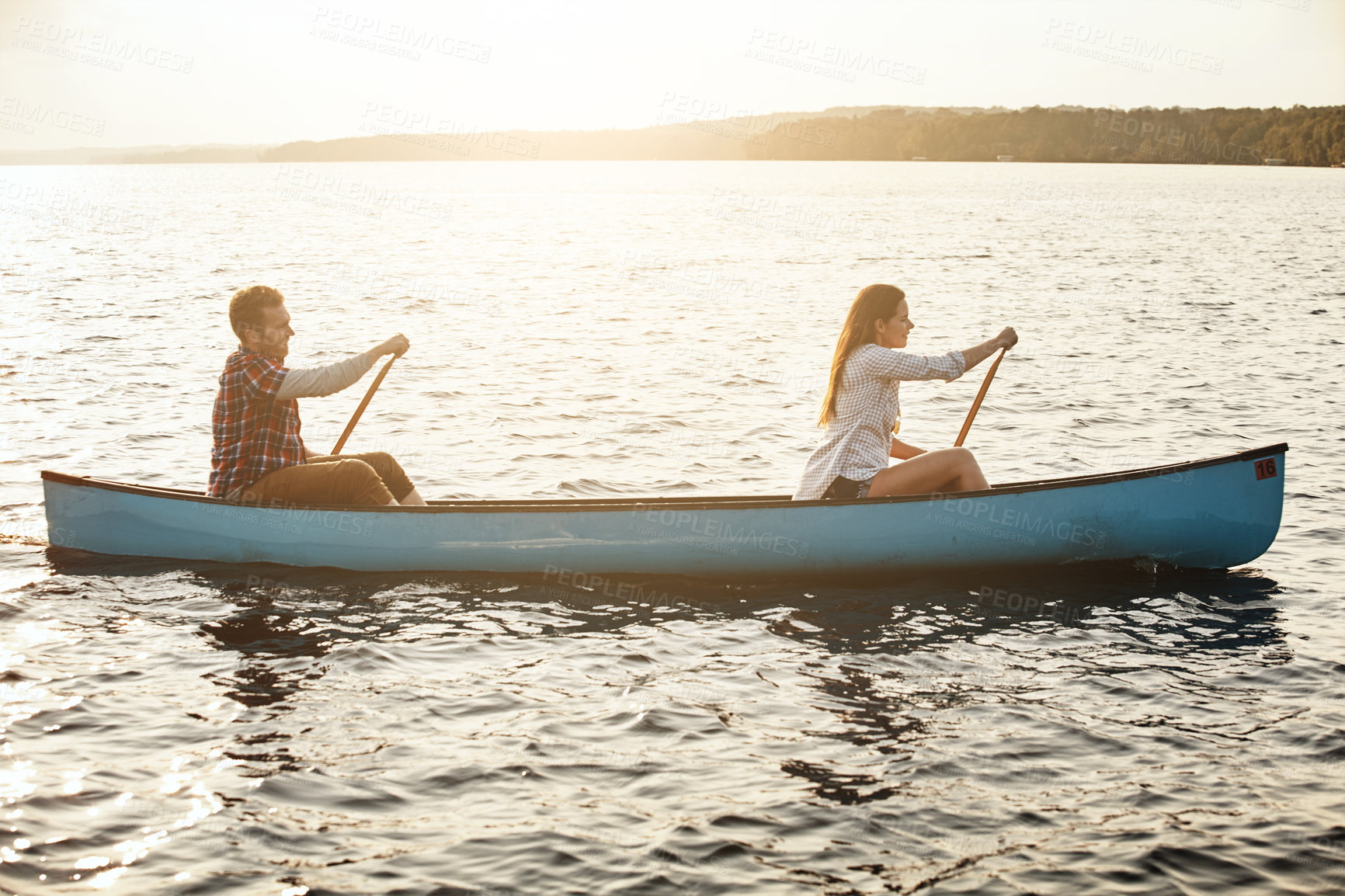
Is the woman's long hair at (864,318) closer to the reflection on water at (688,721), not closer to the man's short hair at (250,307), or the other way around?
the reflection on water at (688,721)

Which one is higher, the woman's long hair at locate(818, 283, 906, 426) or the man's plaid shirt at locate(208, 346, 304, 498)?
the woman's long hair at locate(818, 283, 906, 426)

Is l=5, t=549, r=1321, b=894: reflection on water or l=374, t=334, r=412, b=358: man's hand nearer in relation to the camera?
l=5, t=549, r=1321, b=894: reflection on water

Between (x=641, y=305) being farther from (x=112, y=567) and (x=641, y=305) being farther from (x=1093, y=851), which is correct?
(x=1093, y=851)

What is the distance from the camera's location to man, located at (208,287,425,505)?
7.12m

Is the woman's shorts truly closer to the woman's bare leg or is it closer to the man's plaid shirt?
the woman's bare leg

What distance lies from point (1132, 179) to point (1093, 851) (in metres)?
111

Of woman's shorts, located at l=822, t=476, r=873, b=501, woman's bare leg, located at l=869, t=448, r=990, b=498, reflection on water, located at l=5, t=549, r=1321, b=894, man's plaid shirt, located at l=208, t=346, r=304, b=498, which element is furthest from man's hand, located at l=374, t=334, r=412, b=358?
woman's bare leg, located at l=869, t=448, r=990, b=498

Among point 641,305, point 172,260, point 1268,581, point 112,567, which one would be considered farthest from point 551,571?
point 172,260

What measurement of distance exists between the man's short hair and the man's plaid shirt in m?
0.18

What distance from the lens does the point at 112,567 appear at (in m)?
8.27

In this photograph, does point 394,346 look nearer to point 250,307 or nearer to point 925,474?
point 250,307

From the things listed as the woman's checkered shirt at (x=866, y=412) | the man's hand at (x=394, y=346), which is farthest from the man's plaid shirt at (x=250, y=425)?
the woman's checkered shirt at (x=866, y=412)

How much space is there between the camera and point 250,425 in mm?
7586

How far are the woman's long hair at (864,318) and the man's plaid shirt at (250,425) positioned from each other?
129 inches
